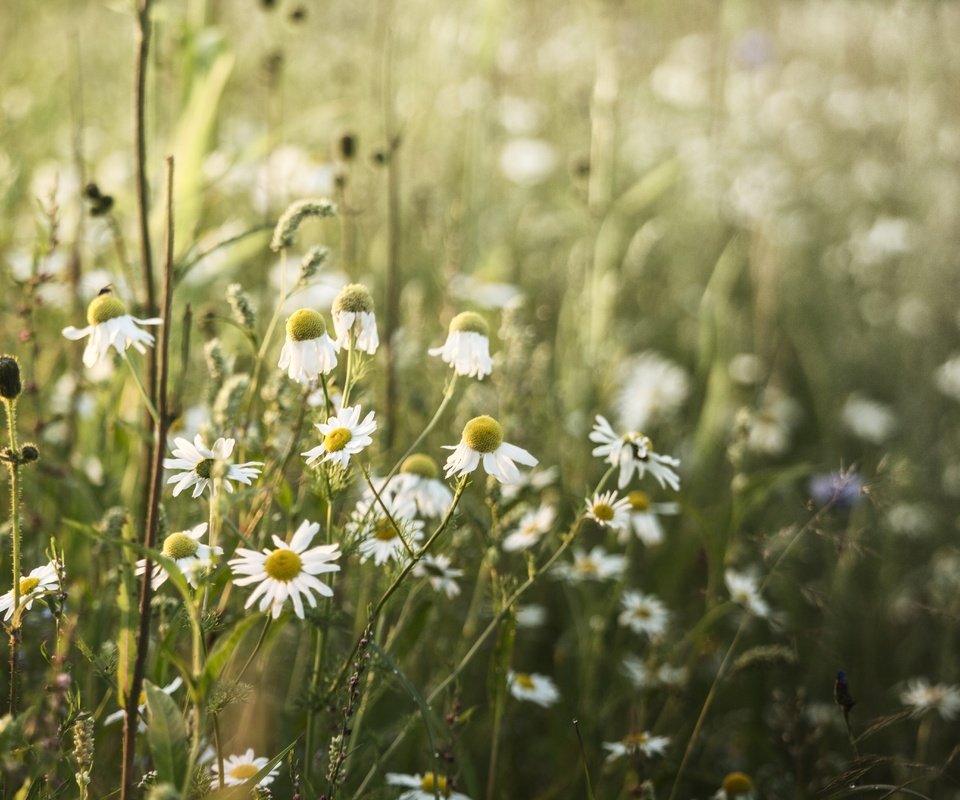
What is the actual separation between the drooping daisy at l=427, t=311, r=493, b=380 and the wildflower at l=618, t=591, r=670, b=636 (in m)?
0.69

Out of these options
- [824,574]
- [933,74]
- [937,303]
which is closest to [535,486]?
[824,574]

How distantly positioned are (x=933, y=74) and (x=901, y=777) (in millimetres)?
4609

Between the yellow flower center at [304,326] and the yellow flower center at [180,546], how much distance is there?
0.89 ft

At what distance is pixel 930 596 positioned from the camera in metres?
2.43

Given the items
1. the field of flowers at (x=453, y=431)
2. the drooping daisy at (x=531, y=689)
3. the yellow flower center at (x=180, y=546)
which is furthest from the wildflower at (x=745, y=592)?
the yellow flower center at (x=180, y=546)

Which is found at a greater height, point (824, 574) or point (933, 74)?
point (933, 74)

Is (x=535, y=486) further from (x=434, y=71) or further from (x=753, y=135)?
(x=753, y=135)

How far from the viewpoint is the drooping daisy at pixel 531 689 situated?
60.4 inches

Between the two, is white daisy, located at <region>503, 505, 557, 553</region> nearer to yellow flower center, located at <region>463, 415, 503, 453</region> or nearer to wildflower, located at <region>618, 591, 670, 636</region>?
wildflower, located at <region>618, 591, 670, 636</region>

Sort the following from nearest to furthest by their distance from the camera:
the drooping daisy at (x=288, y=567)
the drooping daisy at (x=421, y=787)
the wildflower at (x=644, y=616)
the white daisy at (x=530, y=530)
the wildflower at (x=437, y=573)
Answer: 1. the drooping daisy at (x=288, y=567)
2. the drooping daisy at (x=421, y=787)
3. the wildflower at (x=437, y=573)
4. the white daisy at (x=530, y=530)
5. the wildflower at (x=644, y=616)

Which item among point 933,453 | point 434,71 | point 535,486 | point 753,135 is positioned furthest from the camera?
point 753,135

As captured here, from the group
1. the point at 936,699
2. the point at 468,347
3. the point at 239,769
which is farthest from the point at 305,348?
the point at 936,699

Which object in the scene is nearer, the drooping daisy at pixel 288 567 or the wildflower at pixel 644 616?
the drooping daisy at pixel 288 567

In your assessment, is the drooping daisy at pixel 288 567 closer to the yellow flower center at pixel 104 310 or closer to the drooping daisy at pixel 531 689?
the yellow flower center at pixel 104 310
